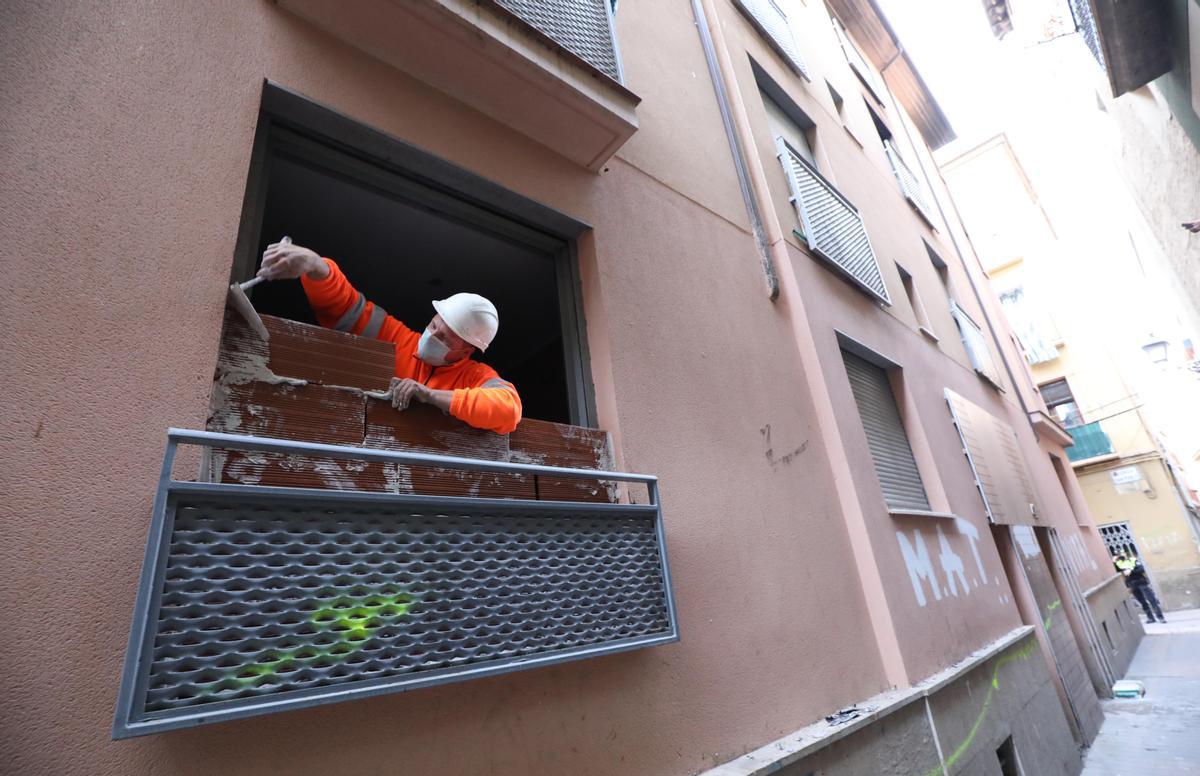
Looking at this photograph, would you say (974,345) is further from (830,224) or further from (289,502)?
(289,502)

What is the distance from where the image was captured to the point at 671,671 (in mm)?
2604

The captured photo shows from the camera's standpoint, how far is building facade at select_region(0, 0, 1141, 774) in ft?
4.83

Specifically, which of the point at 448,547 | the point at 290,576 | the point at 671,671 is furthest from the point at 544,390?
the point at 290,576

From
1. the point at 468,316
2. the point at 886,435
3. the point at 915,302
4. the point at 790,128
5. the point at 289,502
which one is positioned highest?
the point at 790,128

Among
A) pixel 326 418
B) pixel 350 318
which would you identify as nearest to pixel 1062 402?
pixel 350 318

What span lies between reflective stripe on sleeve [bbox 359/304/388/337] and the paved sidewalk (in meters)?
8.16

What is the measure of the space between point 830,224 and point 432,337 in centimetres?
475

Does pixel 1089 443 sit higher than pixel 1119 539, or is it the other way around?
pixel 1089 443

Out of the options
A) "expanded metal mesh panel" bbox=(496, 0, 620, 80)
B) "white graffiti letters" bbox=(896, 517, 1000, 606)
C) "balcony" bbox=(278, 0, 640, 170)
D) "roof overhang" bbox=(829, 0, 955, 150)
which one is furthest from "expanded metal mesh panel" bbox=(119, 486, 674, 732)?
"roof overhang" bbox=(829, 0, 955, 150)

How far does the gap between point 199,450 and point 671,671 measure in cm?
208

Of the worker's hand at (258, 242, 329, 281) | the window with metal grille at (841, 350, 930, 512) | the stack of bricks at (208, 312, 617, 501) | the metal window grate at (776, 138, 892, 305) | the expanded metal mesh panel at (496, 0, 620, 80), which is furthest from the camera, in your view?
the metal window grate at (776, 138, 892, 305)

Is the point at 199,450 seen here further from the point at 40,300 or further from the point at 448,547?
the point at 448,547

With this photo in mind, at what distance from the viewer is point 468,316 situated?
2.37m

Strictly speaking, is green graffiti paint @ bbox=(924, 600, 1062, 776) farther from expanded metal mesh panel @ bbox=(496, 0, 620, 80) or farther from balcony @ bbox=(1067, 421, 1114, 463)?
balcony @ bbox=(1067, 421, 1114, 463)
